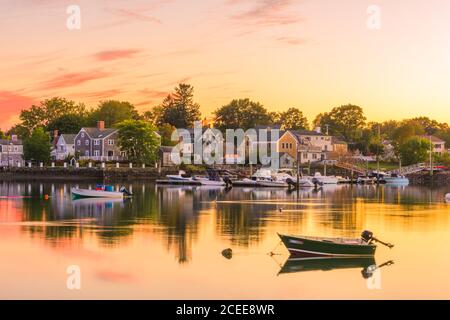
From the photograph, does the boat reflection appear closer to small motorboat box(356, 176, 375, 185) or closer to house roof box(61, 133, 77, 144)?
small motorboat box(356, 176, 375, 185)

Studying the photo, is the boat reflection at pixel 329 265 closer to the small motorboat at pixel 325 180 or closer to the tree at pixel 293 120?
the small motorboat at pixel 325 180

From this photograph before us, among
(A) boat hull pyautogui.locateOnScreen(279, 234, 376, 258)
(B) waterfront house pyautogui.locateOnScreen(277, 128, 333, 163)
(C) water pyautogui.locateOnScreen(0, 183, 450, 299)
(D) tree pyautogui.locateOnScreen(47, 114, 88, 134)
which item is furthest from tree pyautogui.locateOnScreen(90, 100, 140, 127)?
(A) boat hull pyautogui.locateOnScreen(279, 234, 376, 258)

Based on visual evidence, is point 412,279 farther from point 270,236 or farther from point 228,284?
point 270,236

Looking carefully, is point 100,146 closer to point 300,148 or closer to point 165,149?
point 165,149

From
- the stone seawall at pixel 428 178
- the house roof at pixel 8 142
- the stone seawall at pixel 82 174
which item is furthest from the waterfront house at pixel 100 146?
the stone seawall at pixel 428 178

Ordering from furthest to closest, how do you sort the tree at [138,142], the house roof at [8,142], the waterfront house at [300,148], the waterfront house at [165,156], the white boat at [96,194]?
the house roof at [8,142] < the waterfront house at [300,148] < the waterfront house at [165,156] < the tree at [138,142] < the white boat at [96,194]

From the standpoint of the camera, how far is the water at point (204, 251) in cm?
2861

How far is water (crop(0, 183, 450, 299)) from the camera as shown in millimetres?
28609

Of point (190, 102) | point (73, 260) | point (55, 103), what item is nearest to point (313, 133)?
point (190, 102)

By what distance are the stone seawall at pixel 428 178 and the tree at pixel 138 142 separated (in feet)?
139

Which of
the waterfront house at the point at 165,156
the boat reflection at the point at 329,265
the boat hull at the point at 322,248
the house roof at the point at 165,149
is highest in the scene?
the house roof at the point at 165,149

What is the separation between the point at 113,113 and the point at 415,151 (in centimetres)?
7383

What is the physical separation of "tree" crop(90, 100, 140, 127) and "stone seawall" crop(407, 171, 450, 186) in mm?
71967
